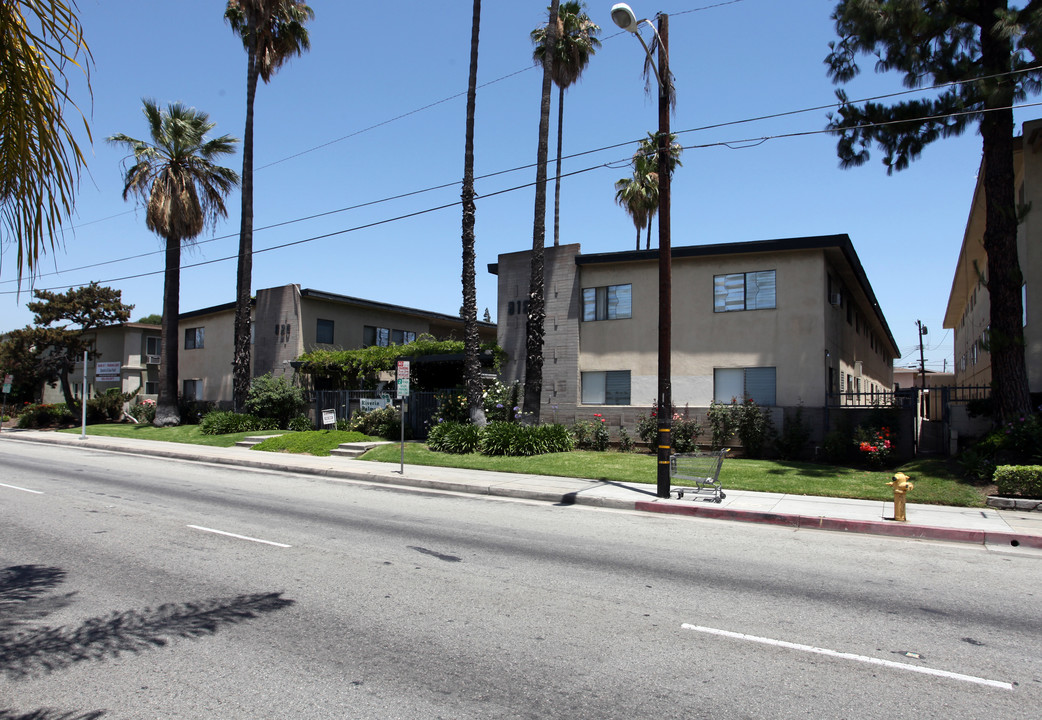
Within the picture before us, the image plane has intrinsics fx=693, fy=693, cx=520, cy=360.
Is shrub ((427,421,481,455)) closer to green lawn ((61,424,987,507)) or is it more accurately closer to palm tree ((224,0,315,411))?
green lawn ((61,424,987,507))

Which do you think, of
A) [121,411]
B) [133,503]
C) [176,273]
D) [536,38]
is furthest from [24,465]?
[536,38]

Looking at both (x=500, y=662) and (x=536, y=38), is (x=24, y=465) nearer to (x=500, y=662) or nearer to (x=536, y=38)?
(x=500, y=662)

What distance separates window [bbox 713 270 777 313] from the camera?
20750mm

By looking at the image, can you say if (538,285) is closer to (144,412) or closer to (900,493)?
(900,493)

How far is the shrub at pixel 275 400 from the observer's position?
29.6m

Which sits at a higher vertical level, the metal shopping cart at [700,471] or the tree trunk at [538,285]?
the tree trunk at [538,285]

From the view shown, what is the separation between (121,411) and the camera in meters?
40.5

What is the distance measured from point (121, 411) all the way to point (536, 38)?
3124cm

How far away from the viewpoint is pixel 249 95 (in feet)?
99.5

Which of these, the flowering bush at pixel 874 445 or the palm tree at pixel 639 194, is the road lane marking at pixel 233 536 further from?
the palm tree at pixel 639 194

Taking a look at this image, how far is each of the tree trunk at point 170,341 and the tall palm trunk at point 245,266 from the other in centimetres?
479

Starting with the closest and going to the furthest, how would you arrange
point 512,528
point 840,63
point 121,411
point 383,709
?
point 383,709 < point 512,528 < point 840,63 < point 121,411

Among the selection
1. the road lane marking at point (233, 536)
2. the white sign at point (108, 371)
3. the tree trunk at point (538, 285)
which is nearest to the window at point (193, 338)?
the white sign at point (108, 371)

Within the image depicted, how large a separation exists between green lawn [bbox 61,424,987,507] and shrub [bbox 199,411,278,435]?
4.62 meters
